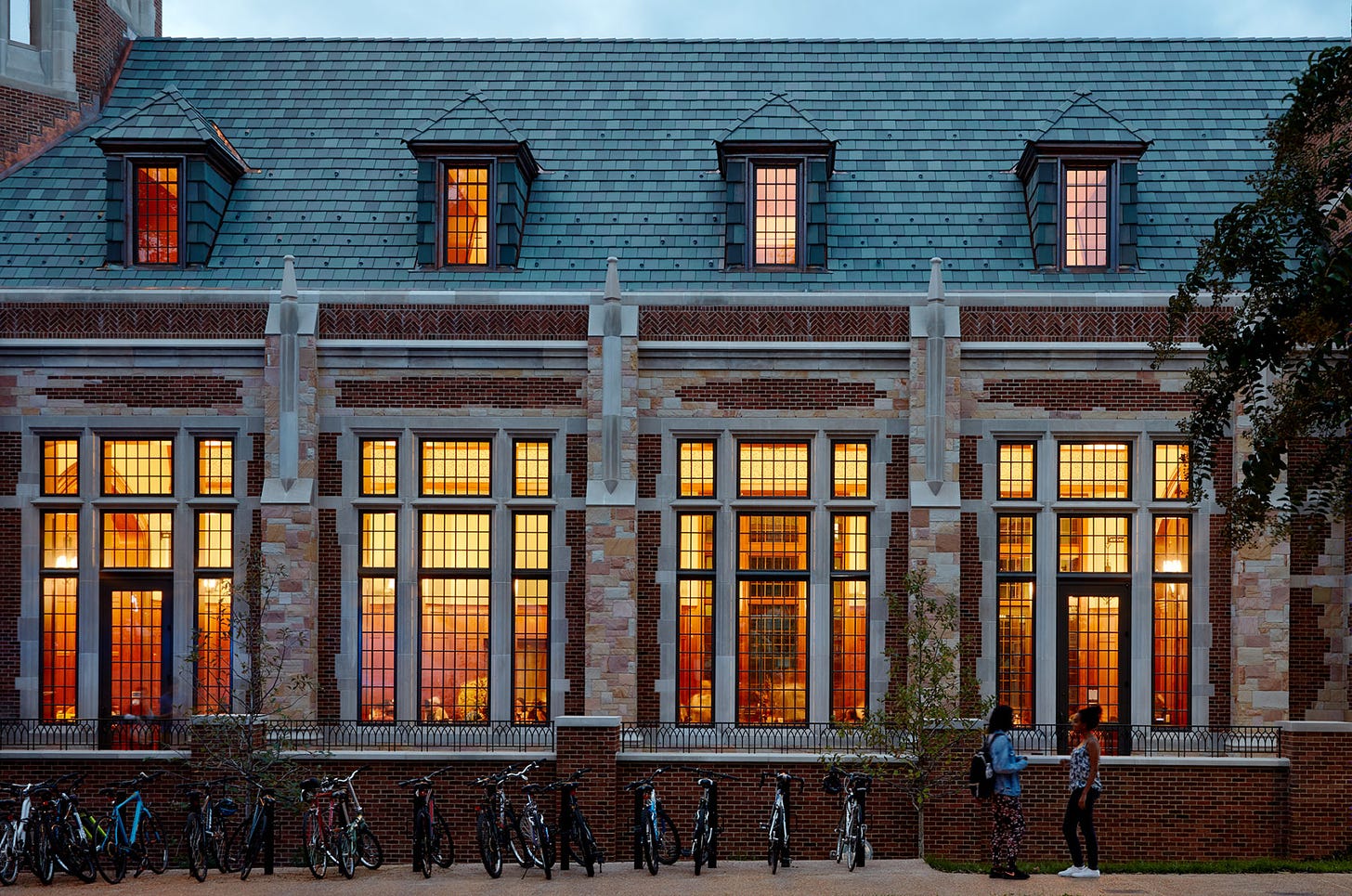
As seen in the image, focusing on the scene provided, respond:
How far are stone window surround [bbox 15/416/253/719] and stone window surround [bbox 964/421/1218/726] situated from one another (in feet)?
36.9

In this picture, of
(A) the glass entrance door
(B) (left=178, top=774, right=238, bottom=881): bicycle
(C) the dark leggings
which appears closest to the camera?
(C) the dark leggings

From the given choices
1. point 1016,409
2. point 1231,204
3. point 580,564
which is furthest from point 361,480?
→ point 1231,204

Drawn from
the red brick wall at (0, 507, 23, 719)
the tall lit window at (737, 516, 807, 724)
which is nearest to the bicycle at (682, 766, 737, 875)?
the tall lit window at (737, 516, 807, 724)

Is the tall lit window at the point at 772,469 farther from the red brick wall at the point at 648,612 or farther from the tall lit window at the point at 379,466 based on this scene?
the tall lit window at the point at 379,466

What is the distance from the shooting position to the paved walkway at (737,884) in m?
13.3

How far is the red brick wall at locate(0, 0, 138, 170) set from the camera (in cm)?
2225

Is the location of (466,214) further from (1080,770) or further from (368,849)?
(1080,770)

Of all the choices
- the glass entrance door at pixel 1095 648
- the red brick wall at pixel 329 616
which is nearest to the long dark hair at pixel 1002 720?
the glass entrance door at pixel 1095 648

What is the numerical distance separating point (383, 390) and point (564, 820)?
768 centimetres

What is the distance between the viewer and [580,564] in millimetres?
19641

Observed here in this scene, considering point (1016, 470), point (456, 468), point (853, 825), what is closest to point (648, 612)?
point (456, 468)

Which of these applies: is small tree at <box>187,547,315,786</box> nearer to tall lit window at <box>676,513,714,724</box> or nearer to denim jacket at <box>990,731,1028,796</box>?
tall lit window at <box>676,513,714,724</box>

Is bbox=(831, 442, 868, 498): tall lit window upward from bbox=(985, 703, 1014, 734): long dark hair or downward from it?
upward

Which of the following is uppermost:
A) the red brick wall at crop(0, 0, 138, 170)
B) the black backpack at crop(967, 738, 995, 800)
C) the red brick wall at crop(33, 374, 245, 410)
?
the red brick wall at crop(0, 0, 138, 170)
